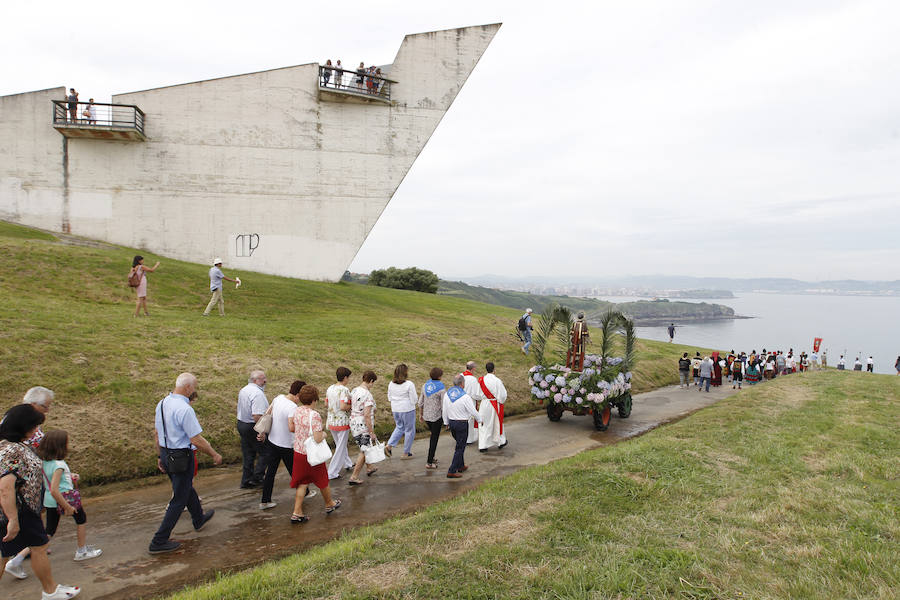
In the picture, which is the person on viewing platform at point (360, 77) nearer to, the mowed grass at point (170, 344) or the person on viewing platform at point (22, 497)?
the mowed grass at point (170, 344)

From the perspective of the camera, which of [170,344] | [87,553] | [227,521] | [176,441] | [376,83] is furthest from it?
[376,83]

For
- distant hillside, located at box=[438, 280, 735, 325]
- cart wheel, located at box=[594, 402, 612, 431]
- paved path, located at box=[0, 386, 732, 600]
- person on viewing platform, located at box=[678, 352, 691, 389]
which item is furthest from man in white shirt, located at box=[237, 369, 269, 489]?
distant hillside, located at box=[438, 280, 735, 325]

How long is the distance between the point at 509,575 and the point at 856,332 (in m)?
218

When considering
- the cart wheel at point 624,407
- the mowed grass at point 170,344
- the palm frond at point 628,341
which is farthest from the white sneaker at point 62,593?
the cart wheel at point 624,407

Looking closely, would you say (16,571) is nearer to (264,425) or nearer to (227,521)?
(227,521)

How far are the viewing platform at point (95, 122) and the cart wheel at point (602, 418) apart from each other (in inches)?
→ 1105

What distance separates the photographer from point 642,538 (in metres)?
5.50

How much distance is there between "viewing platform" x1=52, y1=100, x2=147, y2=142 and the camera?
2656cm

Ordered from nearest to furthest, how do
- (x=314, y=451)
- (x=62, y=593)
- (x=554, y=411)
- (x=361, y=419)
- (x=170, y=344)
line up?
1. (x=62, y=593)
2. (x=314, y=451)
3. (x=361, y=419)
4. (x=170, y=344)
5. (x=554, y=411)

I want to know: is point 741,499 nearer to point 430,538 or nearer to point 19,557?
point 430,538

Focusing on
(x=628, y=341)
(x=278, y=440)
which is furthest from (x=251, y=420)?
(x=628, y=341)

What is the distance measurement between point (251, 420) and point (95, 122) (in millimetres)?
27276

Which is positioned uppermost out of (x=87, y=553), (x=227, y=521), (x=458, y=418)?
(x=458, y=418)

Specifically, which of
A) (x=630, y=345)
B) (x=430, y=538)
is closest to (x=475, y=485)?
(x=430, y=538)
